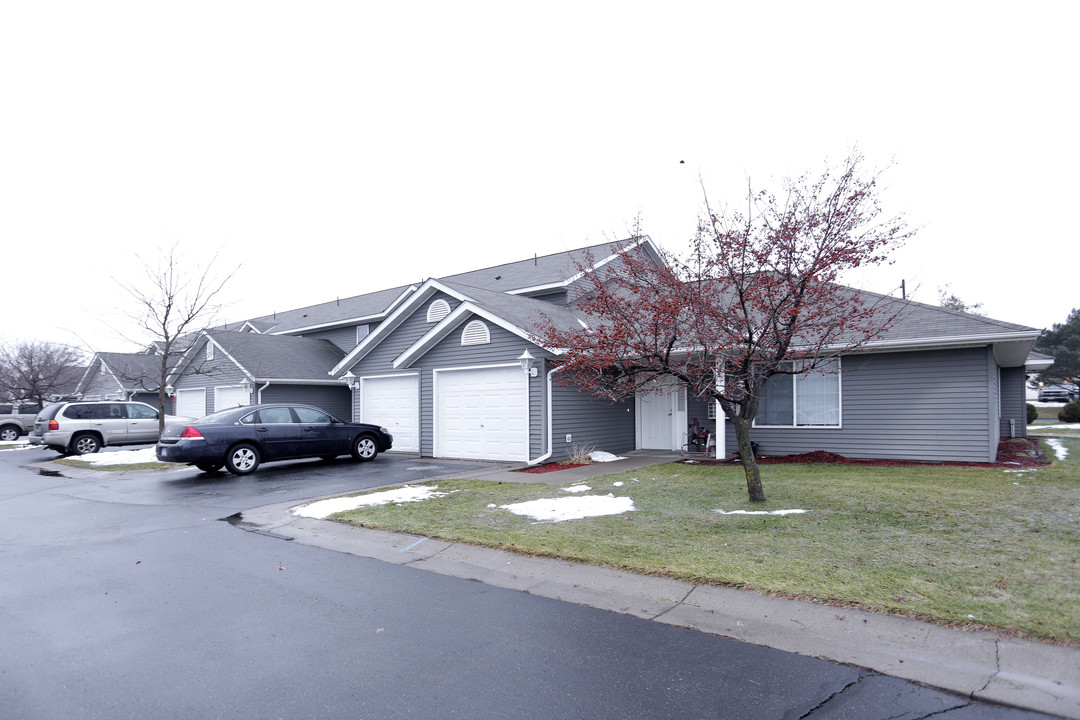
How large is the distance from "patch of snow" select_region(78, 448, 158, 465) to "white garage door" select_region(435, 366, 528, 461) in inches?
278

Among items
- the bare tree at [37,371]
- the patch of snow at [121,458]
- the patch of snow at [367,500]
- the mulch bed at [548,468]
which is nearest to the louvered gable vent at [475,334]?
the mulch bed at [548,468]

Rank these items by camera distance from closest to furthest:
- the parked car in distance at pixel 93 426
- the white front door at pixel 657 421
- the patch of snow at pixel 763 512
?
the patch of snow at pixel 763 512, the white front door at pixel 657 421, the parked car in distance at pixel 93 426

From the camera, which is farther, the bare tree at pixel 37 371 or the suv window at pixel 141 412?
the bare tree at pixel 37 371

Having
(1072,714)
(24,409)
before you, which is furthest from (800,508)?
(24,409)

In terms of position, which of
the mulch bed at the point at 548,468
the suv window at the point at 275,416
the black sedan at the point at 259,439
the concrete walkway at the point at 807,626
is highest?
the suv window at the point at 275,416

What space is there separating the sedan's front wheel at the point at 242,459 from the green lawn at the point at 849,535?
552cm

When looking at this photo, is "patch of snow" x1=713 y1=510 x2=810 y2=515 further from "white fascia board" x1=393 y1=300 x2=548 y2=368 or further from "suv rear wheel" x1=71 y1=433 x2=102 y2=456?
"suv rear wheel" x1=71 y1=433 x2=102 y2=456

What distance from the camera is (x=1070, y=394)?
190 ft

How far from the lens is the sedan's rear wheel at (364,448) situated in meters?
15.9

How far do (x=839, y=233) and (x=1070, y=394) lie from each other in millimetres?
66240

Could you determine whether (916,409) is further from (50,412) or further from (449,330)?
(50,412)

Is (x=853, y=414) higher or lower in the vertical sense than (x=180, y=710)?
higher

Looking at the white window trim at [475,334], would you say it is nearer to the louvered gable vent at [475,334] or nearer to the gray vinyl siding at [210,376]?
the louvered gable vent at [475,334]

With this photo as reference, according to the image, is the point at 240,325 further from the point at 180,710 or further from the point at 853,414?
the point at 180,710
